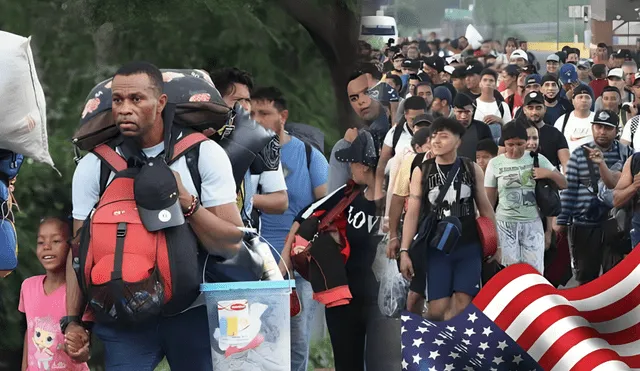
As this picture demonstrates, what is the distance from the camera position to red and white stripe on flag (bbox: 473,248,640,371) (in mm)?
4125

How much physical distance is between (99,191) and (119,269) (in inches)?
13.8

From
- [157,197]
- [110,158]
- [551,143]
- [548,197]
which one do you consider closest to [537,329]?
[157,197]

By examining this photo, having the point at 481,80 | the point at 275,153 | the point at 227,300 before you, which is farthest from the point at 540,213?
the point at 227,300

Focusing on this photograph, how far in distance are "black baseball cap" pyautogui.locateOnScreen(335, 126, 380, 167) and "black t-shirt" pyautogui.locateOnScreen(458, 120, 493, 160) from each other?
4.08m

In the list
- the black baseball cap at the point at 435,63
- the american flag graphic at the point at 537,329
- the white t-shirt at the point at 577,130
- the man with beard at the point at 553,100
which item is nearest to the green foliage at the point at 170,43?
the white t-shirt at the point at 577,130

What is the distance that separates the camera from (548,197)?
11930 mm

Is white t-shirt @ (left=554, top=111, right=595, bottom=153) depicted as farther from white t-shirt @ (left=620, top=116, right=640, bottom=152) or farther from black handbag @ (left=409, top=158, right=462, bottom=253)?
black handbag @ (left=409, top=158, right=462, bottom=253)

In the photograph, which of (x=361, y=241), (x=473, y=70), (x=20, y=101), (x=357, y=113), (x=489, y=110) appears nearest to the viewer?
(x=20, y=101)

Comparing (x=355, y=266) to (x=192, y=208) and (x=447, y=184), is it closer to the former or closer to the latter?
(x=192, y=208)

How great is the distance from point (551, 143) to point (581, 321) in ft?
28.2

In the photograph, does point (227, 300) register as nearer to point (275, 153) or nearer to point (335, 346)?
point (275, 153)

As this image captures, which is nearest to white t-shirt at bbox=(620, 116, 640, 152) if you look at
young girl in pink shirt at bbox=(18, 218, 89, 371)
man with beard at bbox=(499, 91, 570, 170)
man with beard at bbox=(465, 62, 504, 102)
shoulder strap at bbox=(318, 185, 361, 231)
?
man with beard at bbox=(499, 91, 570, 170)

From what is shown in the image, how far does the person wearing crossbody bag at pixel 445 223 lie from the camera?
10508 millimetres

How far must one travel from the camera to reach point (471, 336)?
4527 millimetres
